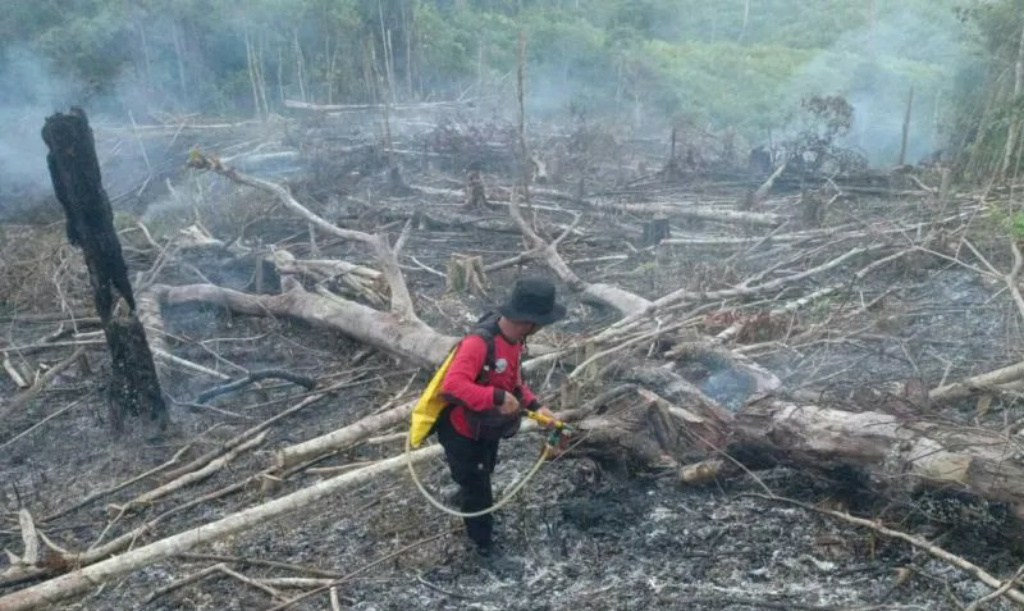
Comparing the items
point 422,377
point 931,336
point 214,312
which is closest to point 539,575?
point 422,377

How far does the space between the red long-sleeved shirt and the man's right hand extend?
0.08 feet

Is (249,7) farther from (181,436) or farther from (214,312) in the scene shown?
(181,436)

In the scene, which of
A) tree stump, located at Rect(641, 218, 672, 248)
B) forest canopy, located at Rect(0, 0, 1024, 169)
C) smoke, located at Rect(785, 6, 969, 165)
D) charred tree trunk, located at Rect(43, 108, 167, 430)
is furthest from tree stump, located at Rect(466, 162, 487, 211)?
smoke, located at Rect(785, 6, 969, 165)

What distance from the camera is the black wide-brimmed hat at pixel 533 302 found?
12.8ft

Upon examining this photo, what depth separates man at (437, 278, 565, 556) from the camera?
393 centimetres

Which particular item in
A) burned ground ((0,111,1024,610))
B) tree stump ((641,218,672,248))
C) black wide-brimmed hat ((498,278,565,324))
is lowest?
burned ground ((0,111,1024,610))

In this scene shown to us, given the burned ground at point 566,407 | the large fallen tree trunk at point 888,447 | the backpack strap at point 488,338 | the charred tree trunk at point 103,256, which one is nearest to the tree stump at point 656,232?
the burned ground at point 566,407

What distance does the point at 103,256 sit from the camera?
6.19m

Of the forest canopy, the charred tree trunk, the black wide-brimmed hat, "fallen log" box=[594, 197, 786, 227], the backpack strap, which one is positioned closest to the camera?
the black wide-brimmed hat

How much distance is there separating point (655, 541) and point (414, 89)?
75.7ft

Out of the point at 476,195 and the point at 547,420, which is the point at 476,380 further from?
the point at 476,195

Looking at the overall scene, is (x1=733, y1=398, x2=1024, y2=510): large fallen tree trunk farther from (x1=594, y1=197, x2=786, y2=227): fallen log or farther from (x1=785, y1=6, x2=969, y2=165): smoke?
(x1=785, y1=6, x2=969, y2=165): smoke

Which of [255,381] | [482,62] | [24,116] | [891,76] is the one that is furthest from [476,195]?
[891,76]

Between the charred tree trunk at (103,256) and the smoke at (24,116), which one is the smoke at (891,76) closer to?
the charred tree trunk at (103,256)
